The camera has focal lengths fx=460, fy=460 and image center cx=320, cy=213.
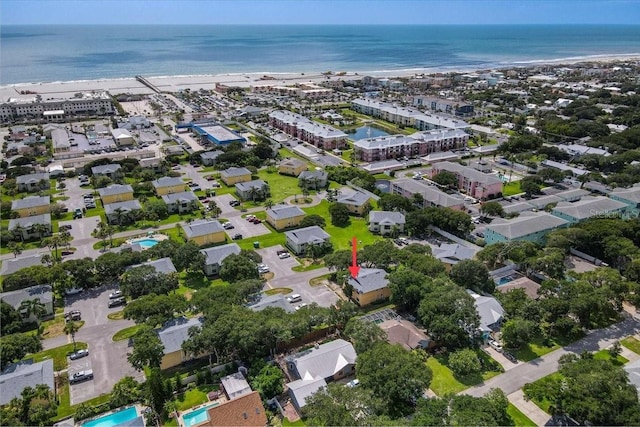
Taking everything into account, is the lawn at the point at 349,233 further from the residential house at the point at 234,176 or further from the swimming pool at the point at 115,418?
the swimming pool at the point at 115,418

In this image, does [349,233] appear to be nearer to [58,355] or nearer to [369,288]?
[369,288]

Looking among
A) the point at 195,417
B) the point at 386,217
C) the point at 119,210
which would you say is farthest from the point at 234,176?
the point at 195,417

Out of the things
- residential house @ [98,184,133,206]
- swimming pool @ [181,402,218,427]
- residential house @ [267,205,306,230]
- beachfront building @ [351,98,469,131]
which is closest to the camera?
swimming pool @ [181,402,218,427]

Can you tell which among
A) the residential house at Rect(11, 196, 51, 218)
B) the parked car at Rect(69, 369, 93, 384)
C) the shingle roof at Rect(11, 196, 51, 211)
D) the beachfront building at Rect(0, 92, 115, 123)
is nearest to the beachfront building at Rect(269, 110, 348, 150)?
the beachfront building at Rect(0, 92, 115, 123)

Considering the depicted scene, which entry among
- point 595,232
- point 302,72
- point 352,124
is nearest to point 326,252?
point 595,232

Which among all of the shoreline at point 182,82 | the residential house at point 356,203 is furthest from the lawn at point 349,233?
the shoreline at point 182,82

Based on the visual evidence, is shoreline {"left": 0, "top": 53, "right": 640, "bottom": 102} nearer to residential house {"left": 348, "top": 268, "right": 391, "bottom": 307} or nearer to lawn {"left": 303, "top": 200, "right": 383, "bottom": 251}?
lawn {"left": 303, "top": 200, "right": 383, "bottom": 251}

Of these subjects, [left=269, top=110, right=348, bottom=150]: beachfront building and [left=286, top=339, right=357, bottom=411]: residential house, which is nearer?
[left=286, top=339, right=357, bottom=411]: residential house

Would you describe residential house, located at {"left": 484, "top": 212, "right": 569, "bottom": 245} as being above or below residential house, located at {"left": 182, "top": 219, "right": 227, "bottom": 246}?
above
